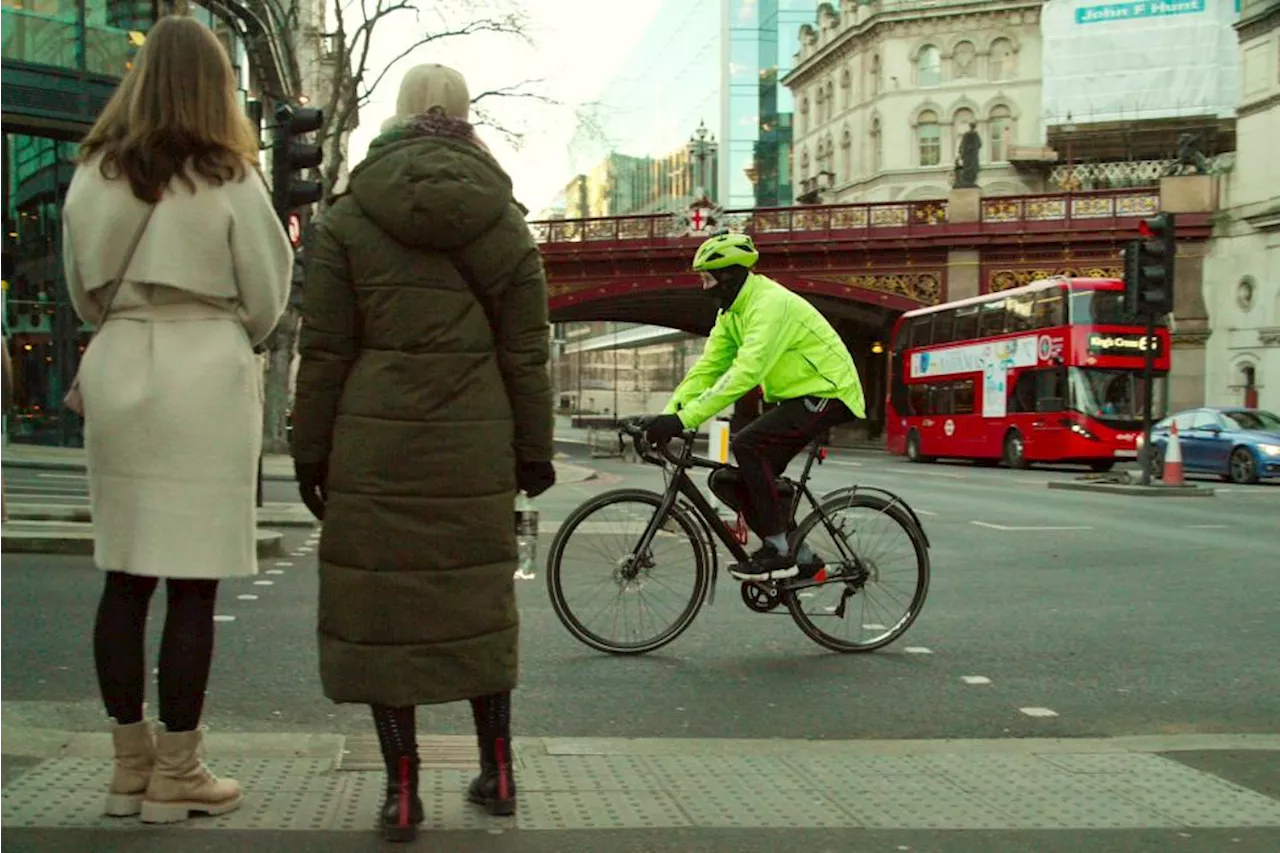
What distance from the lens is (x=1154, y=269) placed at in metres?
19.8

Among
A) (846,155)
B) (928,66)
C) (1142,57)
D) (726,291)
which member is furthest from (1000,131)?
(726,291)

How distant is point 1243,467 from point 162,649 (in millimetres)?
22984

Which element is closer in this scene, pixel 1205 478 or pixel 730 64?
pixel 1205 478

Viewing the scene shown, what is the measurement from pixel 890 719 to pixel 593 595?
150 cm

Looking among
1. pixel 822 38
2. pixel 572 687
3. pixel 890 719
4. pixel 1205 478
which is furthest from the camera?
pixel 822 38

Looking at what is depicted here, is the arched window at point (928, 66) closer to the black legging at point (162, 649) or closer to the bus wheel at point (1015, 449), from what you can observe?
the bus wheel at point (1015, 449)

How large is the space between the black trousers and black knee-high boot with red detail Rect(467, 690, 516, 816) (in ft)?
8.51

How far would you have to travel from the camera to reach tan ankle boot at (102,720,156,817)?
140 inches

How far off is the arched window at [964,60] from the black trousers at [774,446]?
64.2m

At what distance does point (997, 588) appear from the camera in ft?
29.3

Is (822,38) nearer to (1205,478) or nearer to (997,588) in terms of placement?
(1205,478)

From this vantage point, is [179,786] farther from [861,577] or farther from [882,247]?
[882,247]

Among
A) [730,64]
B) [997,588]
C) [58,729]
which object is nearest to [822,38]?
[730,64]

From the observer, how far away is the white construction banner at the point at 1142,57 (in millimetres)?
52875
